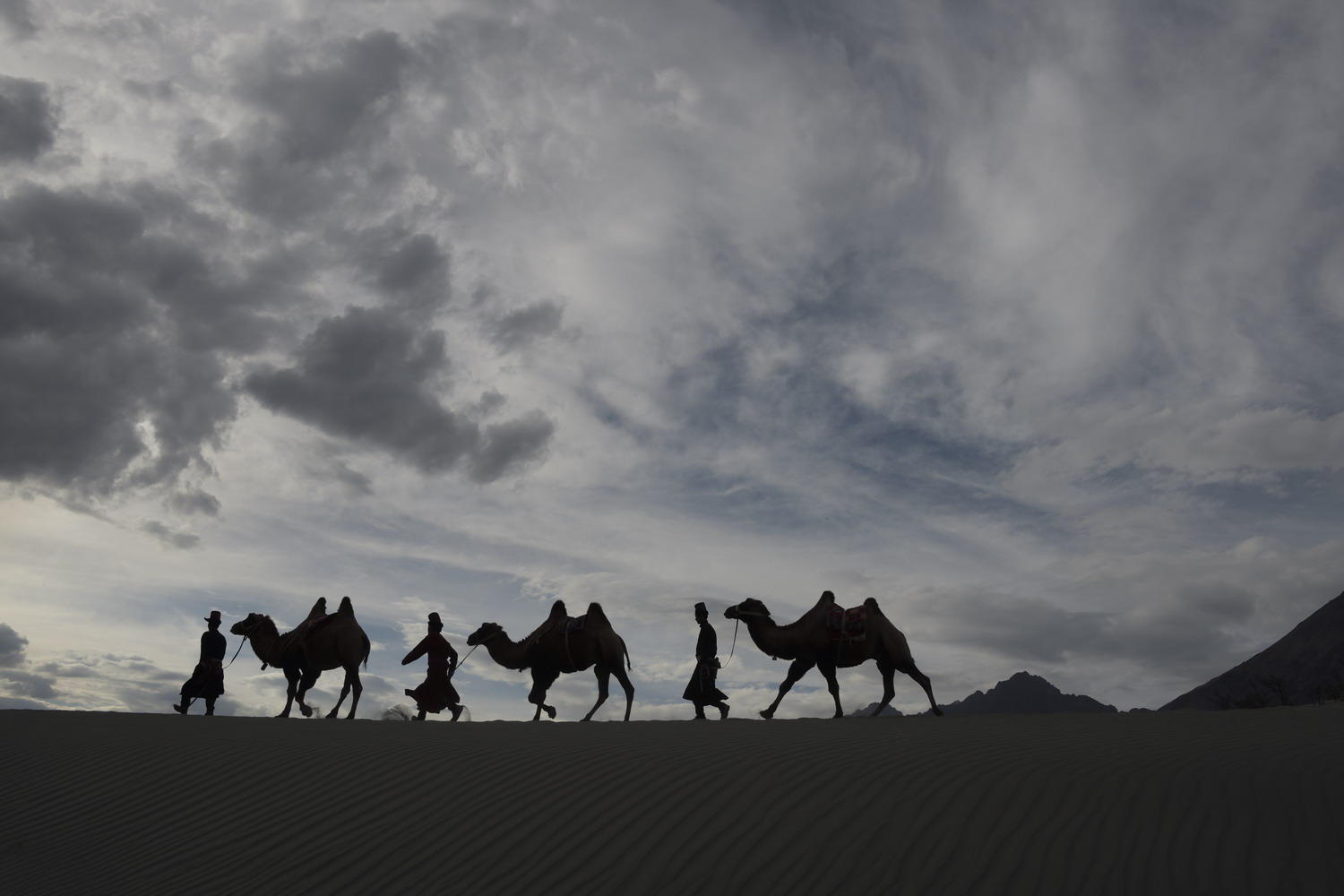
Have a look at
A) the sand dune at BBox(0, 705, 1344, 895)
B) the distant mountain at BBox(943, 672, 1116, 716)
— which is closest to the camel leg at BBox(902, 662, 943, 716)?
the sand dune at BBox(0, 705, 1344, 895)

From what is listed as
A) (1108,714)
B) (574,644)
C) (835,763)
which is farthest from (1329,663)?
(835,763)

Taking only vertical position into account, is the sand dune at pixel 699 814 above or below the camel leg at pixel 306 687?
below

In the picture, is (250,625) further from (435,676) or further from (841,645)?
(841,645)

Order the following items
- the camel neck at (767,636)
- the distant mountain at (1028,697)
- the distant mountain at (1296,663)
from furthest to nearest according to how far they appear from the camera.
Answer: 1. the distant mountain at (1028,697)
2. the distant mountain at (1296,663)
3. the camel neck at (767,636)

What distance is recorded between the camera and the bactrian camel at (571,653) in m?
16.0

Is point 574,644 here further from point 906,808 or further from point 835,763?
point 906,808

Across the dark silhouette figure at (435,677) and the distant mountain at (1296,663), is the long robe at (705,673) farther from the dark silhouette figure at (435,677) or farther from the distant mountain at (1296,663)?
the distant mountain at (1296,663)

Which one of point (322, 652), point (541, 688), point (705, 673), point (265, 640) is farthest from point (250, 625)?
point (705, 673)

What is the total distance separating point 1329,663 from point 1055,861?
221 feet

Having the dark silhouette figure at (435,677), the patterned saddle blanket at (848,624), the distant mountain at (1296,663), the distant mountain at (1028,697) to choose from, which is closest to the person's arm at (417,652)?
the dark silhouette figure at (435,677)

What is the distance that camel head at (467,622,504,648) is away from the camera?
17312 millimetres

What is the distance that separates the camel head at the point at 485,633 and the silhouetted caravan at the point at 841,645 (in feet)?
16.8

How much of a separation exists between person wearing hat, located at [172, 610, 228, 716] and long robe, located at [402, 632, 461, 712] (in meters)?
3.49

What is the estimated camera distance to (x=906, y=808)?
22.3 feet
